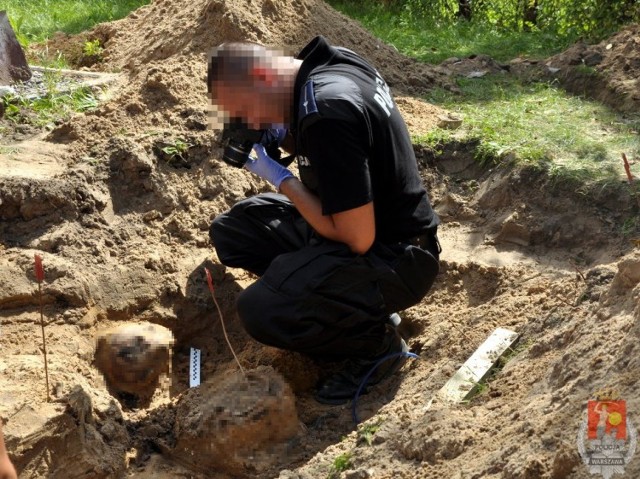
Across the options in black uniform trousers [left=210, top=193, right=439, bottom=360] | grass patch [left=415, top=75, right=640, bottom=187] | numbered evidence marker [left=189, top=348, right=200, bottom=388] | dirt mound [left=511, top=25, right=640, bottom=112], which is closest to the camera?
black uniform trousers [left=210, top=193, right=439, bottom=360]

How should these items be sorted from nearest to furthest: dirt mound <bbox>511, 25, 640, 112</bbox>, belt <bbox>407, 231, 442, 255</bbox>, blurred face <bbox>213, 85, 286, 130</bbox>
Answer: blurred face <bbox>213, 85, 286, 130</bbox>
belt <bbox>407, 231, 442, 255</bbox>
dirt mound <bbox>511, 25, 640, 112</bbox>

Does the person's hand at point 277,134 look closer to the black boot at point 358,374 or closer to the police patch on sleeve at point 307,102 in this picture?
the police patch on sleeve at point 307,102

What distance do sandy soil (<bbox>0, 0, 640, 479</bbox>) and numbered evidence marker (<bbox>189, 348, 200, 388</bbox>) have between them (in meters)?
0.05

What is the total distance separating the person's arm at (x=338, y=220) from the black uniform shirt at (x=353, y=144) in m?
0.04

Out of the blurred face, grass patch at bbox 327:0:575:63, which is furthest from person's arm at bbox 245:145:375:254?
grass patch at bbox 327:0:575:63

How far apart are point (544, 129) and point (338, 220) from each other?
214cm

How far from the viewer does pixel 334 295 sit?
3793 mm

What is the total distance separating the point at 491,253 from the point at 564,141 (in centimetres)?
92

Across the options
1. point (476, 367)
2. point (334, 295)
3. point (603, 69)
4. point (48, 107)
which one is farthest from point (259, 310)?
point (603, 69)

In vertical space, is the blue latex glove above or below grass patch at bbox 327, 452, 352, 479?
above

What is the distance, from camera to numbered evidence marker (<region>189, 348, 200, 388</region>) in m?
4.33

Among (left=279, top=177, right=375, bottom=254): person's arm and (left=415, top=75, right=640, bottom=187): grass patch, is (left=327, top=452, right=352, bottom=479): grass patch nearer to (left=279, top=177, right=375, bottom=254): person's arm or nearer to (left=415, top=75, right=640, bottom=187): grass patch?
(left=279, top=177, right=375, bottom=254): person's arm

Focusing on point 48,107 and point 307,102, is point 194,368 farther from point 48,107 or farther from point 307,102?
point 48,107

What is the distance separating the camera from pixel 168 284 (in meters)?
4.51
